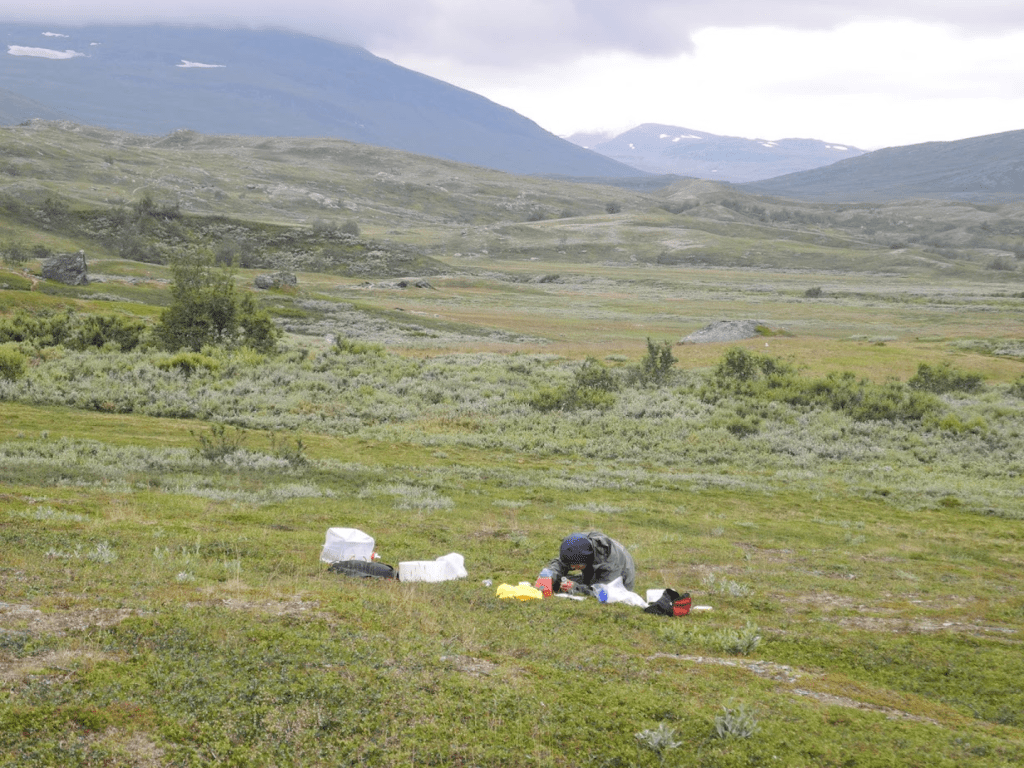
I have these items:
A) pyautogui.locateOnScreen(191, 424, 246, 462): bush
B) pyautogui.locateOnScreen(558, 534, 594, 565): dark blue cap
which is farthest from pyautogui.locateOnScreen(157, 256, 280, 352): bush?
pyautogui.locateOnScreen(558, 534, 594, 565): dark blue cap

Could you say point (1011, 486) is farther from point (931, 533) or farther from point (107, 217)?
point (107, 217)

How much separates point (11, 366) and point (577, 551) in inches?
1166

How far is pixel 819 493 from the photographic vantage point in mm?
24250

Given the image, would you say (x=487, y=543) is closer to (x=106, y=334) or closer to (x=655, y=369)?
(x=655, y=369)

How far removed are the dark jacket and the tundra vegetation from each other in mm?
998

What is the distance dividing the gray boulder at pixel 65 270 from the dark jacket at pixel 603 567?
225 feet

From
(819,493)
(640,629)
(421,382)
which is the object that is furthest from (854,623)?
(421,382)

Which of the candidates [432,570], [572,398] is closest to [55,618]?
[432,570]

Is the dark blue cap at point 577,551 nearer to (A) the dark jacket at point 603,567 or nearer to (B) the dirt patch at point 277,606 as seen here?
(A) the dark jacket at point 603,567

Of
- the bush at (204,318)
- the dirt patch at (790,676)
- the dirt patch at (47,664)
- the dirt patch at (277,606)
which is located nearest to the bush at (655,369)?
the bush at (204,318)

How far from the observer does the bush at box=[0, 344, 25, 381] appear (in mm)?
30219

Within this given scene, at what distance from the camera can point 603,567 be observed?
452 inches

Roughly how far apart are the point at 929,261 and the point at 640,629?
614 feet

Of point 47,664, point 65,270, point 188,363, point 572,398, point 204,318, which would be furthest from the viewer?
point 65,270
